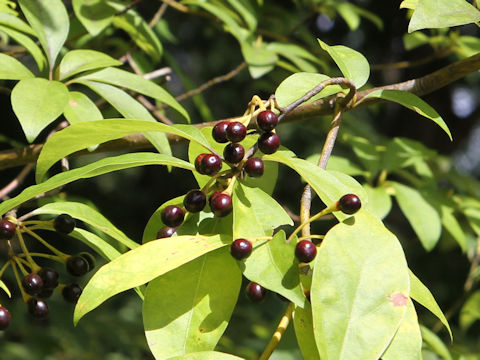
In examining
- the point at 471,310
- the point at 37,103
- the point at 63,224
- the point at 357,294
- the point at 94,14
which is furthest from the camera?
the point at 471,310

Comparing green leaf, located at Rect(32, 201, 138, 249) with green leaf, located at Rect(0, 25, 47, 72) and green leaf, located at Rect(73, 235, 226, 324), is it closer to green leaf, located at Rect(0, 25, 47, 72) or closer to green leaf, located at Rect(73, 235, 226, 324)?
green leaf, located at Rect(73, 235, 226, 324)

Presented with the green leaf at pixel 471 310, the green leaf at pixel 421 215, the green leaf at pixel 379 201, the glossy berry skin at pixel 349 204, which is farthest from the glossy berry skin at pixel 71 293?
the green leaf at pixel 471 310

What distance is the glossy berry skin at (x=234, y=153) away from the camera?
71 centimetres

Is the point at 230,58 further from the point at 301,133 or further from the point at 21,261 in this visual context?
the point at 21,261

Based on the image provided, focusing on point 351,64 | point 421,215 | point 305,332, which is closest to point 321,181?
point 305,332

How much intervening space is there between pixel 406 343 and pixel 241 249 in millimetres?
197

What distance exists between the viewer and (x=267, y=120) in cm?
70

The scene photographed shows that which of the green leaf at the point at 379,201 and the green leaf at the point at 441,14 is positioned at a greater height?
the green leaf at the point at 441,14

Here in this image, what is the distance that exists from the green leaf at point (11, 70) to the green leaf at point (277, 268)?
1.82 feet

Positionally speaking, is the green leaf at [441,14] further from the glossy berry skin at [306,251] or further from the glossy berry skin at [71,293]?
the glossy berry skin at [71,293]

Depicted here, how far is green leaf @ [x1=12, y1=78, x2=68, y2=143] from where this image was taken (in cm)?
91

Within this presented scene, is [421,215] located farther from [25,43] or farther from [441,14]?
[25,43]

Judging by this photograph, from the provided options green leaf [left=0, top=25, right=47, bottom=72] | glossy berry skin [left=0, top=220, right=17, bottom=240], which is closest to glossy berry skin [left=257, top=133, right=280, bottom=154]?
glossy berry skin [left=0, top=220, right=17, bottom=240]

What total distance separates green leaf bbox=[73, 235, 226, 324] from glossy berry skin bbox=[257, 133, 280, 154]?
0.39 feet
